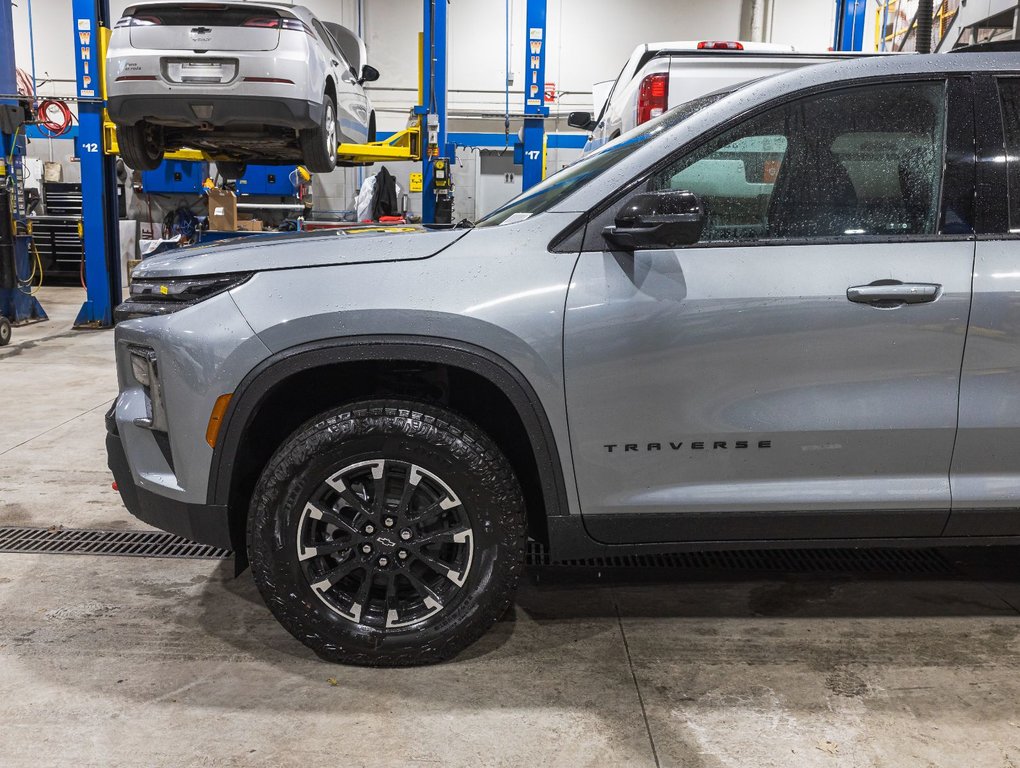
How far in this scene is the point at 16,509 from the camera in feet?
13.1

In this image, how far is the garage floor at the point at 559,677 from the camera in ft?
7.08

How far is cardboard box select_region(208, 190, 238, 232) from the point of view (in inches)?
361

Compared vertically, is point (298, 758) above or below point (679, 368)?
below

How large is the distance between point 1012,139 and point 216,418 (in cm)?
237

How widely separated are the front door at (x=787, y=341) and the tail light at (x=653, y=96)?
11.0 ft

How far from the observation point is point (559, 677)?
251 centimetres

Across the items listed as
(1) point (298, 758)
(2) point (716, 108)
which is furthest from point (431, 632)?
(2) point (716, 108)

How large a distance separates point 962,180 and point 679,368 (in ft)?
3.25

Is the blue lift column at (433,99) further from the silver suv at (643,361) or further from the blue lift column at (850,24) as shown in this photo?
the silver suv at (643,361)

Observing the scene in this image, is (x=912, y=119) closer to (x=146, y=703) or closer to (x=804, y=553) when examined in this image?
(x=804, y=553)

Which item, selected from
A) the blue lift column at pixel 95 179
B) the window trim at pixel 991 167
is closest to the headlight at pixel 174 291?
the window trim at pixel 991 167

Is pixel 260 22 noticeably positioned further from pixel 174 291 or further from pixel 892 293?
pixel 892 293

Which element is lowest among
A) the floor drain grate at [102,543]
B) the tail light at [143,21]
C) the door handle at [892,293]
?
the floor drain grate at [102,543]

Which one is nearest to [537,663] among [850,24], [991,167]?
[991,167]
